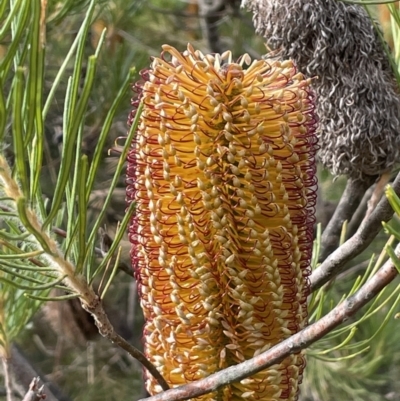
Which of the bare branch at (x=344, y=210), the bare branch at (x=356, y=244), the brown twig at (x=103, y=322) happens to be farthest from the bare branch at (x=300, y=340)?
the bare branch at (x=344, y=210)

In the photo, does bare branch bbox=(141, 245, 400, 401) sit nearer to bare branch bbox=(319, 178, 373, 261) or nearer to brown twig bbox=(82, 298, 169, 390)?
brown twig bbox=(82, 298, 169, 390)

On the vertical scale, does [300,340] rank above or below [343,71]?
below

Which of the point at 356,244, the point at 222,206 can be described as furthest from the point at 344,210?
the point at 222,206

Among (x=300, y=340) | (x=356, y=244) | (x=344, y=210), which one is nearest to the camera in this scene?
(x=300, y=340)

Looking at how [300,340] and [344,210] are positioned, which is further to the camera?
[344,210]

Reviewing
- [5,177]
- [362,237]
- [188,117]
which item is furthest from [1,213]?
[362,237]

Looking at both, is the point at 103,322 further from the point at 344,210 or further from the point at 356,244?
the point at 344,210
